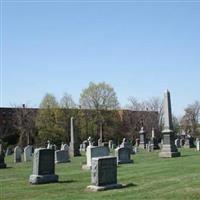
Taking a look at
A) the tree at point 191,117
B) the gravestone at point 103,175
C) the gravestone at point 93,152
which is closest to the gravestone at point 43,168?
the gravestone at point 103,175

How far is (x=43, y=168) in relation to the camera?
16.8 metres

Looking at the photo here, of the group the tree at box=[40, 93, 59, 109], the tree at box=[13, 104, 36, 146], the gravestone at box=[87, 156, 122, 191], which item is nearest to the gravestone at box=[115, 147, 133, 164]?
the gravestone at box=[87, 156, 122, 191]

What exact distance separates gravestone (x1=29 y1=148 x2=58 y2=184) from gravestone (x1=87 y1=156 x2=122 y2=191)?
3.05 m

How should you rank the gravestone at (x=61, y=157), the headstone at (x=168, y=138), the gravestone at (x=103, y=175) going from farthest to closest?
the gravestone at (x=61, y=157) < the headstone at (x=168, y=138) < the gravestone at (x=103, y=175)

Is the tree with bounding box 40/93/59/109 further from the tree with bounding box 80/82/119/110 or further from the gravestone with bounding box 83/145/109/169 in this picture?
the gravestone with bounding box 83/145/109/169

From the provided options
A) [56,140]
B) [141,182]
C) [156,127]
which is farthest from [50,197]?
[156,127]

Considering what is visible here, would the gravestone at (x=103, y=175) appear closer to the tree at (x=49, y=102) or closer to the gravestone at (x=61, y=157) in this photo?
the gravestone at (x=61, y=157)

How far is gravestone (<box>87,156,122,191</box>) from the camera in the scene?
13734 mm

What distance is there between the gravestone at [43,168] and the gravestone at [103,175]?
10.0 feet

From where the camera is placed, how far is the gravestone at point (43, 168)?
53.9 feet

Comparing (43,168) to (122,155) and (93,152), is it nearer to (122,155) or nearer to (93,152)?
(93,152)

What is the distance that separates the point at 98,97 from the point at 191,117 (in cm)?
2543

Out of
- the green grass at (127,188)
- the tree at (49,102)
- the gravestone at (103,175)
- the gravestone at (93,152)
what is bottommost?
the green grass at (127,188)

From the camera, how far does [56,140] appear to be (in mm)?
77500
